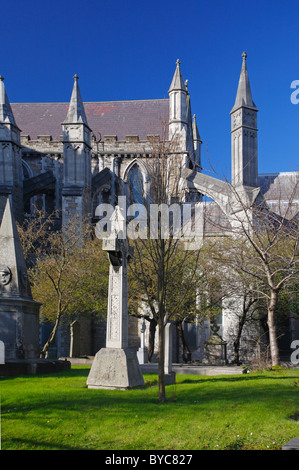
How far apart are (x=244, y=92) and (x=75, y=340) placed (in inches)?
650

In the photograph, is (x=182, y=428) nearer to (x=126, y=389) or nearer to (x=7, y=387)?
(x=126, y=389)

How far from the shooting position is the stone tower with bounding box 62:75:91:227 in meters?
27.3

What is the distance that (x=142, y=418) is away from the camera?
757cm

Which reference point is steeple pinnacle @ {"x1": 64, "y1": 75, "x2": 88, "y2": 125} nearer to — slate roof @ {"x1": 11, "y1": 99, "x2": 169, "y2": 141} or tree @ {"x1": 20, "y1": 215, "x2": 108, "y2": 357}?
slate roof @ {"x1": 11, "y1": 99, "x2": 169, "y2": 141}

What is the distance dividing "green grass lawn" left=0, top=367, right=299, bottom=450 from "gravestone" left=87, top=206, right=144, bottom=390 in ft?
1.25

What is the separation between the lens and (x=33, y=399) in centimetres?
841

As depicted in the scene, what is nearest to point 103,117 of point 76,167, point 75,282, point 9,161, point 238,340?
point 76,167

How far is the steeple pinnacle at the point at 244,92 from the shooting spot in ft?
91.9

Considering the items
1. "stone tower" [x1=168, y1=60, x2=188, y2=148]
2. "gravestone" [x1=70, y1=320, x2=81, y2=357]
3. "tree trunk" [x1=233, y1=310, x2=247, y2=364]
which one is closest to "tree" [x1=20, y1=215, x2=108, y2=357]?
"gravestone" [x1=70, y1=320, x2=81, y2=357]

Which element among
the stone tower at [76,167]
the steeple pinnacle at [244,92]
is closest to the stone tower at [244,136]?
the steeple pinnacle at [244,92]

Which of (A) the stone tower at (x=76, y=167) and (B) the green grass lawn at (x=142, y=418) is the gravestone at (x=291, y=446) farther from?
(A) the stone tower at (x=76, y=167)

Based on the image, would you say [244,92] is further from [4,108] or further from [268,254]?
[268,254]

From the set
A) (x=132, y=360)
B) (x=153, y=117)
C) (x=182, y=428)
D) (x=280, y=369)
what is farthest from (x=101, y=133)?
(x=182, y=428)

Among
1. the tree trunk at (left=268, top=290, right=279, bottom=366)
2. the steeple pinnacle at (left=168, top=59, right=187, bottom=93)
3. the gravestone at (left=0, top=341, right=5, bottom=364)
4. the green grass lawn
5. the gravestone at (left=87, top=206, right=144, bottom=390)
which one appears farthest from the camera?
the steeple pinnacle at (left=168, top=59, right=187, bottom=93)
